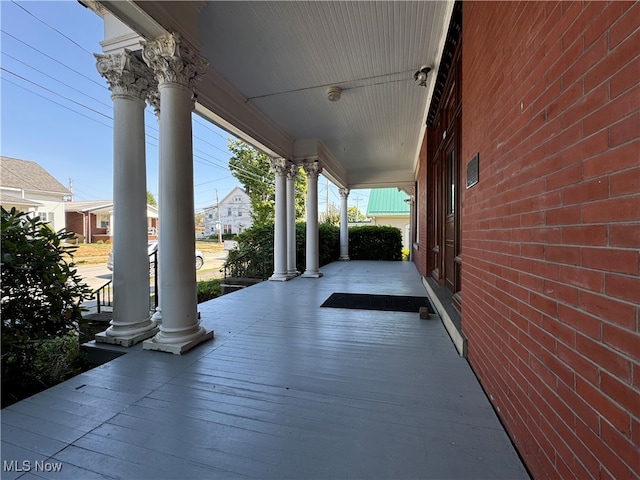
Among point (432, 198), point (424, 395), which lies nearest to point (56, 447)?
point (424, 395)

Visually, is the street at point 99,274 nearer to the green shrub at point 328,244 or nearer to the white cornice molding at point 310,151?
the green shrub at point 328,244

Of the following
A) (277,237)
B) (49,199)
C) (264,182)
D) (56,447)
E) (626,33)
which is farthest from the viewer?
(264,182)

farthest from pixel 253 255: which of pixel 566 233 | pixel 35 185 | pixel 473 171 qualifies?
pixel 35 185

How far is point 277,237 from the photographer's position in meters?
6.81

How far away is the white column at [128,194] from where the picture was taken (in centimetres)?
282

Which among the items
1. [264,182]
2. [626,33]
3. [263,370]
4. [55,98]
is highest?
[55,98]

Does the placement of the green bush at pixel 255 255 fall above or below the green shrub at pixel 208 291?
above

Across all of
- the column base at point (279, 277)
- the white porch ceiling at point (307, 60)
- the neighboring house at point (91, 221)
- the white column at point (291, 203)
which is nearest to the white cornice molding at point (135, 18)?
the white porch ceiling at point (307, 60)

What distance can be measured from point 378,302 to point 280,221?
3235 mm

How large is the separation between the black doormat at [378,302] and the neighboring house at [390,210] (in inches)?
584

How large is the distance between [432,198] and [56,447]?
6.15 meters

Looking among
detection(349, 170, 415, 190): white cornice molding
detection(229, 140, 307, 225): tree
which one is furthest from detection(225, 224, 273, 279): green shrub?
detection(229, 140, 307, 225): tree

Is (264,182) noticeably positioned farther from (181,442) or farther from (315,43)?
(181,442)

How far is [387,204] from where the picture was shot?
20.4 meters
